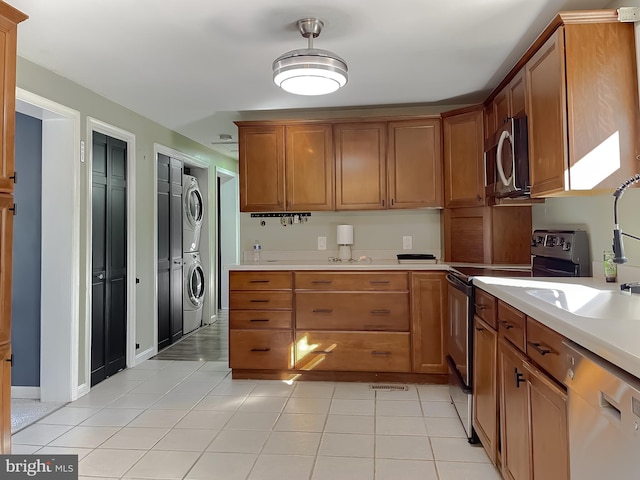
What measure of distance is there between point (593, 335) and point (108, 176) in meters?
3.57

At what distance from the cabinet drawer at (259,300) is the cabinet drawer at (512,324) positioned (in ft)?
6.16

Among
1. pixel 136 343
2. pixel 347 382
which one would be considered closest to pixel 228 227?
pixel 136 343

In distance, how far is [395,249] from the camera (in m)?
3.96

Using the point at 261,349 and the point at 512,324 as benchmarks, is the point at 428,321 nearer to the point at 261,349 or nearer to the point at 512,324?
the point at 261,349

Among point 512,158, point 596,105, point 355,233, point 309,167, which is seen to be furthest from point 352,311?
point 596,105

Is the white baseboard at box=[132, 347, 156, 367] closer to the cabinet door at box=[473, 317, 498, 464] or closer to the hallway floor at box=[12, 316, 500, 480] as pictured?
the hallway floor at box=[12, 316, 500, 480]

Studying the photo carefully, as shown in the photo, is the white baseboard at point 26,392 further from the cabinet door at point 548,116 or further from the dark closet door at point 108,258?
the cabinet door at point 548,116

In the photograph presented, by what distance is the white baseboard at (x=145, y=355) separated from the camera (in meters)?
3.97

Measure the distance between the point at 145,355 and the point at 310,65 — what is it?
3164 mm

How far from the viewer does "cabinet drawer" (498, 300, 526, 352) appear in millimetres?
1646

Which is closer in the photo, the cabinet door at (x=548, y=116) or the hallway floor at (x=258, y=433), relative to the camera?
the cabinet door at (x=548, y=116)

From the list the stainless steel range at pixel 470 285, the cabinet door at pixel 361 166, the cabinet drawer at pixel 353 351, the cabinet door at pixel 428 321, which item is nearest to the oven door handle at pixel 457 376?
the stainless steel range at pixel 470 285

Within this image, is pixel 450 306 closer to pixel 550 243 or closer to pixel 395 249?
pixel 550 243

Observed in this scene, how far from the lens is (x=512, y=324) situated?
5.78 ft
